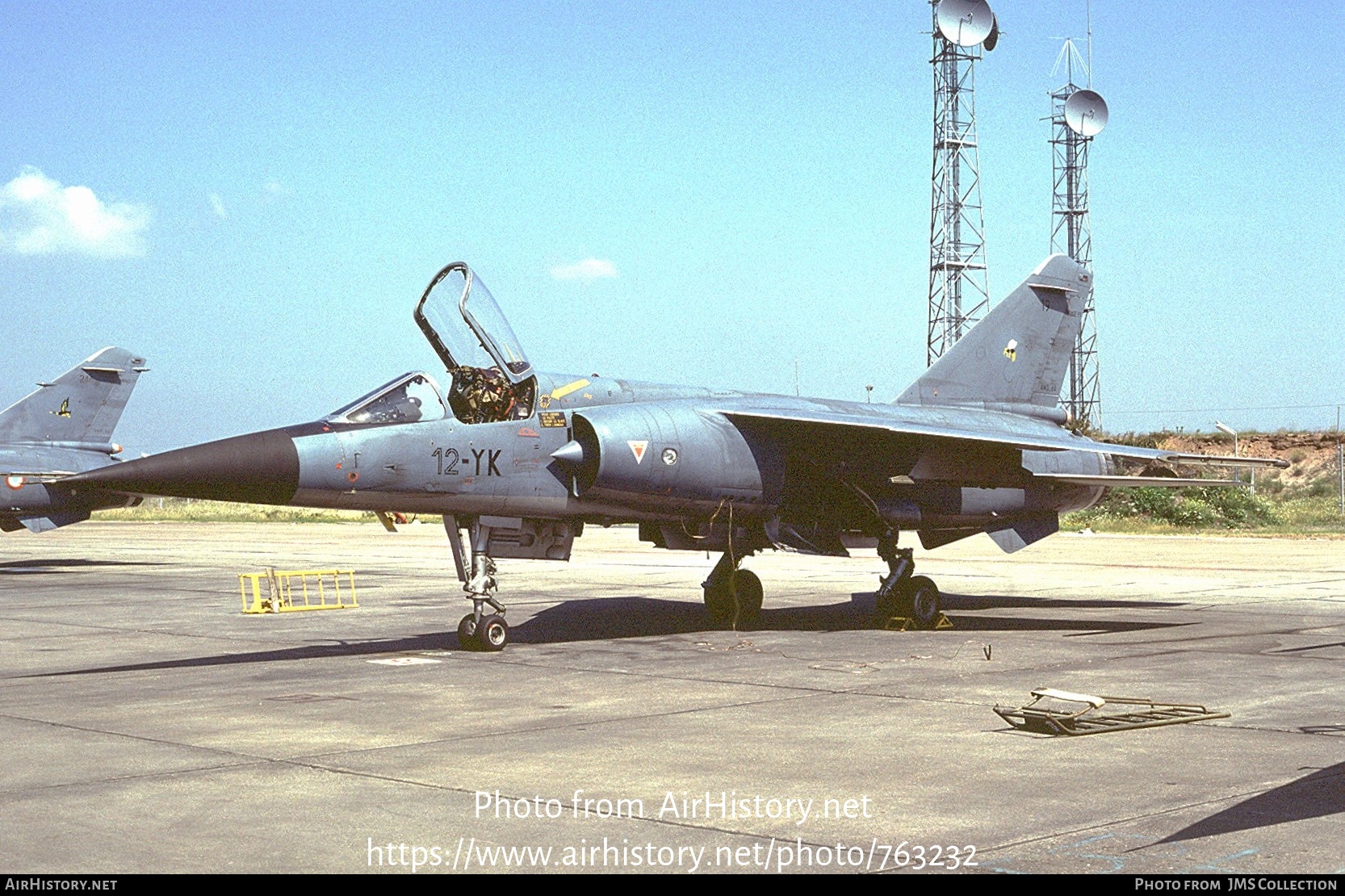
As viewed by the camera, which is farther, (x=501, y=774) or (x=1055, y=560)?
(x=1055, y=560)

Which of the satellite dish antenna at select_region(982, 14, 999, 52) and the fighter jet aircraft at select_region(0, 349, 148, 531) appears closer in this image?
the fighter jet aircraft at select_region(0, 349, 148, 531)

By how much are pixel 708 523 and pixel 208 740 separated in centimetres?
755

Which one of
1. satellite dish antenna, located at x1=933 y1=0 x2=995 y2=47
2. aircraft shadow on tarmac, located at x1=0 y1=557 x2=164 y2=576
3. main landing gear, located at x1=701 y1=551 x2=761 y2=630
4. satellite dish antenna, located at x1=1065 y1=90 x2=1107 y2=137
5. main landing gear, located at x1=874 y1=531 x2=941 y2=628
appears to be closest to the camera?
main landing gear, located at x1=874 y1=531 x2=941 y2=628

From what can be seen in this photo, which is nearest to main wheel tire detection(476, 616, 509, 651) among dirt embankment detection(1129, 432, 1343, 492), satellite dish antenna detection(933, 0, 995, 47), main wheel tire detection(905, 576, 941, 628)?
main wheel tire detection(905, 576, 941, 628)

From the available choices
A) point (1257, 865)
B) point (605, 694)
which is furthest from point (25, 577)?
point (1257, 865)

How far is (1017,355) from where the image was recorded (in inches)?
744

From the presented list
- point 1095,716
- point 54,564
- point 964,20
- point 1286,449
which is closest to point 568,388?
point 1095,716

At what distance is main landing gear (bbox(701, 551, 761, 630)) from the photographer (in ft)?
53.8

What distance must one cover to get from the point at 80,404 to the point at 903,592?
20328 mm

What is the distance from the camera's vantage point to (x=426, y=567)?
→ 92.5 ft

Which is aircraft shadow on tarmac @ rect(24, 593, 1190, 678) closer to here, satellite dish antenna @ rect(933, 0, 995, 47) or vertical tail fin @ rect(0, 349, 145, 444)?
vertical tail fin @ rect(0, 349, 145, 444)

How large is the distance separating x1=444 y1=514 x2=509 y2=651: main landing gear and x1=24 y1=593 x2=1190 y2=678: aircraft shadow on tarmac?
74 cm

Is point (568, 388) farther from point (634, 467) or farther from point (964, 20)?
point (964, 20)

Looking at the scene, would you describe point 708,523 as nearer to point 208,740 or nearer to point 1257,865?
point 208,740
